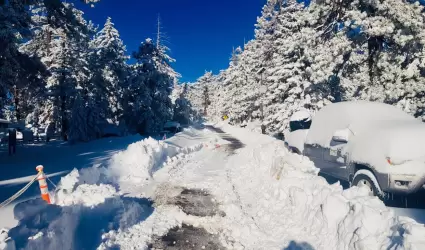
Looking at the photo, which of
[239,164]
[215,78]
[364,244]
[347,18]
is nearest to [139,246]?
[364,244]

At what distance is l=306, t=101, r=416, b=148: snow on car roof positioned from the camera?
7000 mm

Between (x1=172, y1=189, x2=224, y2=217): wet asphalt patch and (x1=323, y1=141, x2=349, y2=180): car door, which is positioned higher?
(x1=323, y1=141, x2=349, y2=180): car door

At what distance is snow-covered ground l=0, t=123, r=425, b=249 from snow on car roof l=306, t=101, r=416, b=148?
96 centimetres

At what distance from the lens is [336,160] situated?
7.13 metres

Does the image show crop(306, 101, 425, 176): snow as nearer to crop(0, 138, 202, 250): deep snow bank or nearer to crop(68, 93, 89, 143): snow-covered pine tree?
crop(0, 138, 202, 250): deep snow bank

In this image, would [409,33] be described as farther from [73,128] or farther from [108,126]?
[108,126]

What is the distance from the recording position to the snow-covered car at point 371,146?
17.5ft

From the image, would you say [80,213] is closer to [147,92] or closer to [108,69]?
[147,92]

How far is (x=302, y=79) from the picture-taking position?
66.9 ft

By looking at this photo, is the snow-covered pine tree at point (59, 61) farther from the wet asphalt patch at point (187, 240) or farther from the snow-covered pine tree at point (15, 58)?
the wet asphalt patch at point (187, 240)

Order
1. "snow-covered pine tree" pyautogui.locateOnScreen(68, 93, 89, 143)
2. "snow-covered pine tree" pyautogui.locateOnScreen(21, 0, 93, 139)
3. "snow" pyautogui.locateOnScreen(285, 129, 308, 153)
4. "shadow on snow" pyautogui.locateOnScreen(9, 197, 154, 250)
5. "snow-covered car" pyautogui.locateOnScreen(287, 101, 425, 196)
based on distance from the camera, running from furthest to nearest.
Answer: "snow-covered pine tree" pyautogui.locateOnScreen(21, 0, 93, 139), "snow-covered pine tree" pyautogui.locateOnScreen(68, 93, 89, 143), "snow" pyautogui.locateOnScreen(285, 129, 308, 153), "snow-covered car" pyautogui.locateOnScreen(287, 101, 425, 196), "shadow on snow" pyautogui.locateOnScreen(9, 197, 154, 250)

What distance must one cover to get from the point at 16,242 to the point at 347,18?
483 inches

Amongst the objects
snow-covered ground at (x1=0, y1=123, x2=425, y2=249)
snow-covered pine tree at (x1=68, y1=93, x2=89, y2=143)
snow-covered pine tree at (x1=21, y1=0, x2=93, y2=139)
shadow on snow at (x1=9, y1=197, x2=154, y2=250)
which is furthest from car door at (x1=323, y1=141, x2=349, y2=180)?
snow-covered pine tree at (x1=21, y1=0, x2=93, y2=139)

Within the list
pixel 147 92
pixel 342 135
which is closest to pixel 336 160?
pixel 342 135
